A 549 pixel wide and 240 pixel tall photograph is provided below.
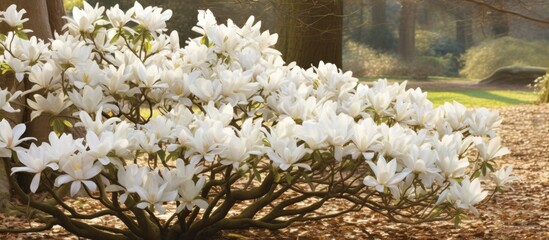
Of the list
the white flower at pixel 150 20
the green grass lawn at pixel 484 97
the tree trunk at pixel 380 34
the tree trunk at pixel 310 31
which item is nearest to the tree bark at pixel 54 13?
the tree trunk at pixel 310 31

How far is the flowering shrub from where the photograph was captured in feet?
11.3

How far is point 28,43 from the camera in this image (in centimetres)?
424

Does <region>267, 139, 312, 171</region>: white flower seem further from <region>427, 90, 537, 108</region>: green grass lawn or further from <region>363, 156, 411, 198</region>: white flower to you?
<region>427, 90, 537, 108</region>: green grass lawn

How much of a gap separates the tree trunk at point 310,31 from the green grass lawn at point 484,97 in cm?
916

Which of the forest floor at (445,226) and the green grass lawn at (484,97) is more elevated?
the green grass lawn at (484,97)

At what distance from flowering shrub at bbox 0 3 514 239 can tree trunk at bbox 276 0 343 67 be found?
414 cm

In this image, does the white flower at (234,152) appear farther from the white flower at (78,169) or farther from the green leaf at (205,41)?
the green leaf at (205,41)

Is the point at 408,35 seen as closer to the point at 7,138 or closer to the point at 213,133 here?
the point at 213,133

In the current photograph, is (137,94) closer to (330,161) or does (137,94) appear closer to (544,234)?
(330,161)

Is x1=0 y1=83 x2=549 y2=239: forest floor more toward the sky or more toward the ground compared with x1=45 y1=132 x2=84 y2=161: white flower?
more toward the ground

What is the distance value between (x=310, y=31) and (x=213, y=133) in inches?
233

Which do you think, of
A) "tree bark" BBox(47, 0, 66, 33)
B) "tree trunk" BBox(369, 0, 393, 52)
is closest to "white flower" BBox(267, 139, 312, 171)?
"tree bark" BBox(47, 0, 66, 33)

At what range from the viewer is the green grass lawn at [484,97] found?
19031mm

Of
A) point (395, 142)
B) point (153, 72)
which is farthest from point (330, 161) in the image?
point (153, 72)
